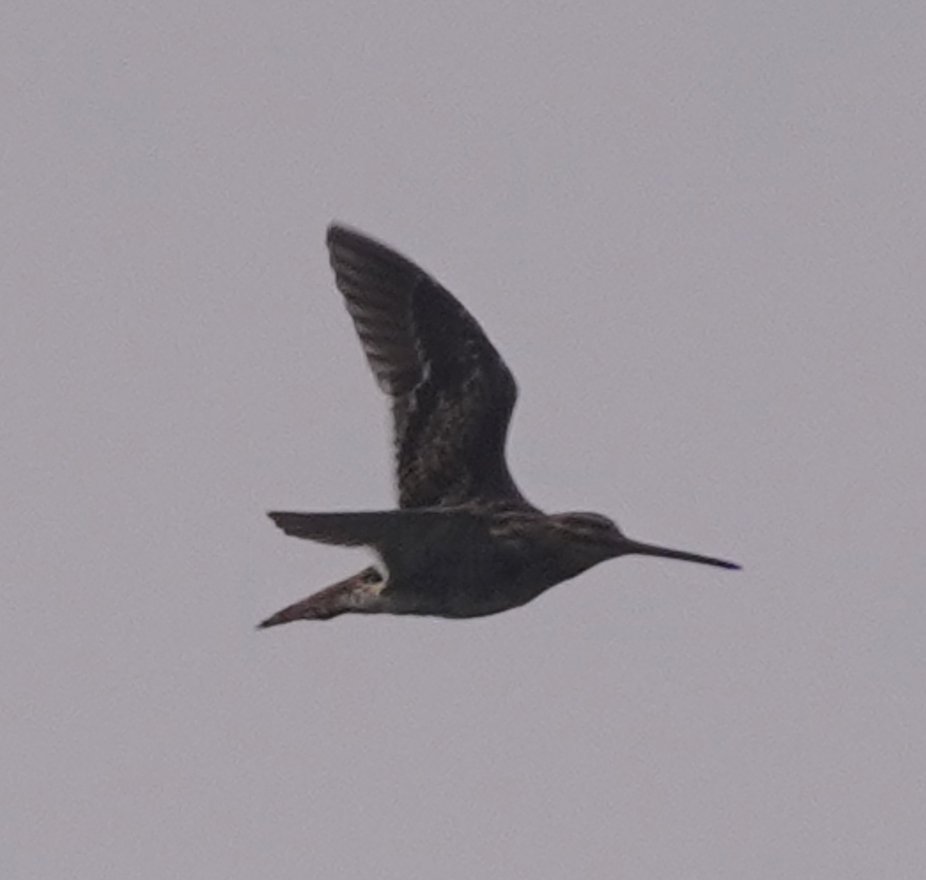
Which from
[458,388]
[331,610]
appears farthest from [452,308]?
[331,610]

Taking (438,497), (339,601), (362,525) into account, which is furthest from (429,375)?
(362,525)

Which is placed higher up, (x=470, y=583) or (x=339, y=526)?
(x=339, y=526)

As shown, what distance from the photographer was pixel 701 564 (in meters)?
16.1

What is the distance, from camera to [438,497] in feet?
59.7

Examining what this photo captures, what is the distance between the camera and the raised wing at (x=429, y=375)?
59.6ft

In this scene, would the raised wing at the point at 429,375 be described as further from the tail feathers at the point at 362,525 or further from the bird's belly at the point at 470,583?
the tail feathers at the point at 362,525

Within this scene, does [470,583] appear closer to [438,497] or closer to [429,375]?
[438,497]

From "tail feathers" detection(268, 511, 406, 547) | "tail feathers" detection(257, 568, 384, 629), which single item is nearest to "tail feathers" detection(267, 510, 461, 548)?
"tail feathers" detection(268, 511, 406, 547)

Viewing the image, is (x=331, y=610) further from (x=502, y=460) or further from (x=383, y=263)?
(x=383, y=263)

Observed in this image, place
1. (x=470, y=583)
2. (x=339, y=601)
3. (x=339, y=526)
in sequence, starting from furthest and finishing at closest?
(x=339, y=601) → (x=470, y=583) → (x=339, y=526)

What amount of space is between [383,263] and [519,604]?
3338 millimetres

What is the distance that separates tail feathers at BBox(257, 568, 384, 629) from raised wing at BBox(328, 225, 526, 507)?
880 mm

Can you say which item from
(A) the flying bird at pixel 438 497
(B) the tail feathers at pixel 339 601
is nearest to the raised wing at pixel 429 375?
(A) the flying bird at pixel 438 497

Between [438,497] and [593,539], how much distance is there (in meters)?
1.87
